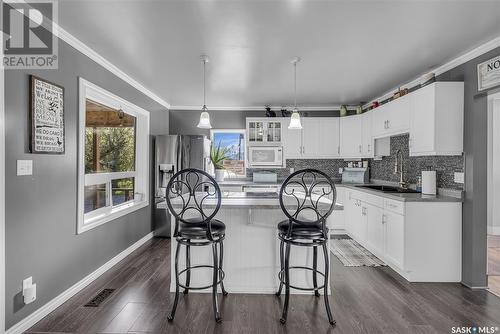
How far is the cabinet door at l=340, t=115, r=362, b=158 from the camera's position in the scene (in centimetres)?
517

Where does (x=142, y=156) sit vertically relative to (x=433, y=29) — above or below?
below

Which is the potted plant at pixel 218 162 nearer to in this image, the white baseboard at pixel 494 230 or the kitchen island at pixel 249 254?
the kitchen island at pixel 249 254

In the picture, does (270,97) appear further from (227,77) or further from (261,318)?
(261,318)

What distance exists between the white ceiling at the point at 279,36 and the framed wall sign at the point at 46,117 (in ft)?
1.86

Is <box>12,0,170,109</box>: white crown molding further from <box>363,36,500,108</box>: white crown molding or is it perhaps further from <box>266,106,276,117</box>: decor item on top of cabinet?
<box>363,36,500,108</box>: white crown molding

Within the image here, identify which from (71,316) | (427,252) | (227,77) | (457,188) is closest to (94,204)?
(71,316)

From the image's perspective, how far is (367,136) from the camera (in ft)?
16.2

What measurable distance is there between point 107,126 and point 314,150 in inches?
138

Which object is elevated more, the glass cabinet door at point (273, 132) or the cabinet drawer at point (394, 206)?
the glass cabinet door at point (273, 132)

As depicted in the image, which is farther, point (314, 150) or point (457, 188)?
point (314, 150)

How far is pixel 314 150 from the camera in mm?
5371

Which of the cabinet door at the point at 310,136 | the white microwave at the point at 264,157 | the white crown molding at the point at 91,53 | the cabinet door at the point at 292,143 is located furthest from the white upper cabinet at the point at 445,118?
the white crown molding at the point at 91,53

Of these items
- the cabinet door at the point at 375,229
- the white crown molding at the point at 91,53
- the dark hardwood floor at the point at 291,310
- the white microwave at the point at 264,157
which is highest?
the white crown molding at the point at 91,53

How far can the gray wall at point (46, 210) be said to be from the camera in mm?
1976
